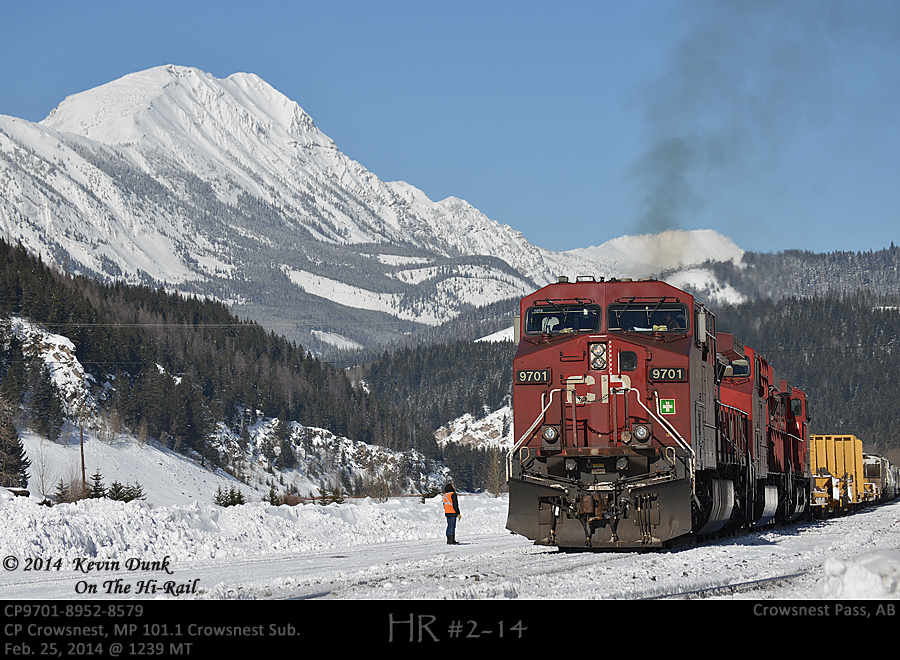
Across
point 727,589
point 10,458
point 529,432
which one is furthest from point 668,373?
point 10,458

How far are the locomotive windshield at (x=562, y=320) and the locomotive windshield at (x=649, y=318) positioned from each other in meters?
0.39

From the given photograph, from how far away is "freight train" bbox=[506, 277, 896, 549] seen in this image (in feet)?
67.4

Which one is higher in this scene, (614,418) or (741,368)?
(741,368)

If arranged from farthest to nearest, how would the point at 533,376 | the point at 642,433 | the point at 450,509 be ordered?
the point at 450,509, the point at 533,376, the point at 642,433

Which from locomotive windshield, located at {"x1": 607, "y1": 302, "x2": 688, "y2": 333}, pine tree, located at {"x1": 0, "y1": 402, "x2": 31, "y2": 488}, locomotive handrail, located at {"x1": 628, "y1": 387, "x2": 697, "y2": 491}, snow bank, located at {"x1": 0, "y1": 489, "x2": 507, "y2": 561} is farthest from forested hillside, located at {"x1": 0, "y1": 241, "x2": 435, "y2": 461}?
locomotive handrail, located at {"x1": 628, "y1": 387, "x2": 697, "y2": 491}

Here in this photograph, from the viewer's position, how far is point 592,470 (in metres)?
20.8

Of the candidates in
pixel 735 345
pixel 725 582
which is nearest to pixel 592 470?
pixel 725 582

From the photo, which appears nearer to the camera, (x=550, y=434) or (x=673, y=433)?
(x=673, y=433)

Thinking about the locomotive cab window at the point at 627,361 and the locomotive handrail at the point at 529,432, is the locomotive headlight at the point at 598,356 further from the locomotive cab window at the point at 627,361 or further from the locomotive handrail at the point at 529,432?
the locomotive handrail at the point at 529,432

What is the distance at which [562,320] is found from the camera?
2244 cm

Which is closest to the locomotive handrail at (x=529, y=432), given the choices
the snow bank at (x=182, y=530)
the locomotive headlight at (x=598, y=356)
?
the locomotive headlight at (x=598, y=356)

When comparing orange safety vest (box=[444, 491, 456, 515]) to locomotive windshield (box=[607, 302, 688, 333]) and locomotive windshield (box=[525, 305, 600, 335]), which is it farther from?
locomotive windshield (box=[607, 302, 688, 333])

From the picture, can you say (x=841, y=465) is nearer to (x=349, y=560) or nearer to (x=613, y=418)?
(x=613, y=418)

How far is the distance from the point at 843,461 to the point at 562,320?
35914 mm
